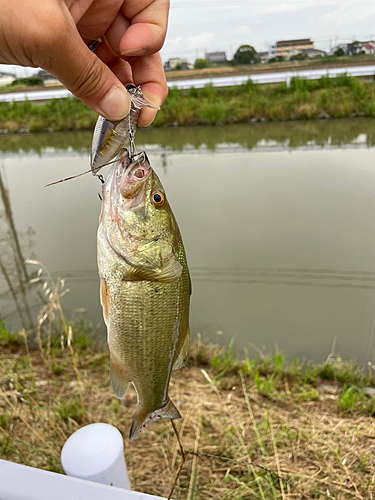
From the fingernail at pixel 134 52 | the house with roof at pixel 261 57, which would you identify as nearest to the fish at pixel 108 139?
the fingernail at pixel 134 52

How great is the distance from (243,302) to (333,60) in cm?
1712

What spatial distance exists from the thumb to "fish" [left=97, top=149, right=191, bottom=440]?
0.14 metres

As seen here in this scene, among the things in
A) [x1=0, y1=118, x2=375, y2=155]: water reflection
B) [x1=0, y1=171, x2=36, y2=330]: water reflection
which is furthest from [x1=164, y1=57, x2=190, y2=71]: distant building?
[x1=0, y1=171, x2=36, y2=330]: water reflection

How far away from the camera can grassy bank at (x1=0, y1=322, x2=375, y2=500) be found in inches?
76.9

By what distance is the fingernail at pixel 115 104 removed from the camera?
1030 mm

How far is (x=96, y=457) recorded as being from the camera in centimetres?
141

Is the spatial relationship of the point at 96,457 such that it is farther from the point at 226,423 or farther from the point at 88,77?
the point at 88,77

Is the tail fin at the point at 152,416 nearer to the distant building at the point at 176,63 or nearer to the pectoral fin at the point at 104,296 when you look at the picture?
the pectoral fin at the point at 104,296

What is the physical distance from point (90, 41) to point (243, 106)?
10752mm

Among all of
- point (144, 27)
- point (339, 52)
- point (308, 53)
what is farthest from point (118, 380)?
point (308, 53)

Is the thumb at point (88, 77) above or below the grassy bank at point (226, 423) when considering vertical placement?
above

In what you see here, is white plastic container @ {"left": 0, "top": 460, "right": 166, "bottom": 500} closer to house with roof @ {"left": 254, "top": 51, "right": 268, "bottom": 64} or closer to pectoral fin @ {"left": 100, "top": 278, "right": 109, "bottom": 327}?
pectoral fin @ {"left": 100, "top": 278, "right": 109, "bottom": 327}

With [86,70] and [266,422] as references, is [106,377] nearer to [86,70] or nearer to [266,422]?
[266,422]

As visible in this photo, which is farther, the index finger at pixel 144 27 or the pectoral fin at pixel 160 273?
the index finger at pixel 144 27
